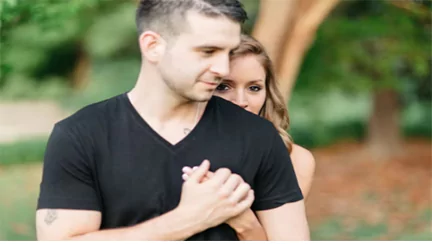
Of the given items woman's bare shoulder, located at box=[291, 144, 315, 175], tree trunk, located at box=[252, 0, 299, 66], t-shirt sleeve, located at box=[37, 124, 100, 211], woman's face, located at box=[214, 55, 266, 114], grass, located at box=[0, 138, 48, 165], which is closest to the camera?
t-shirt sleeve, located at box=[37, 124, 100, 211]

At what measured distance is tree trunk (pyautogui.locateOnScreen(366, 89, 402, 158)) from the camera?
606 inches

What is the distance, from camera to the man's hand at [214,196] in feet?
6.69

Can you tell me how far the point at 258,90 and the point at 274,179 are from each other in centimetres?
70

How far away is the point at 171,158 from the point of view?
206 centimetres

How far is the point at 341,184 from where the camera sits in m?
13.9

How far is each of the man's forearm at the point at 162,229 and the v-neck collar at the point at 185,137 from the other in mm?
198

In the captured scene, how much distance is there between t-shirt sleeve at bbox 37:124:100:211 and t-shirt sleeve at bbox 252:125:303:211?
51 cm

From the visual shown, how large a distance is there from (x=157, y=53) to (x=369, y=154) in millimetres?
14526

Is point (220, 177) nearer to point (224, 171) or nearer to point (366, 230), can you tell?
point (224, 171)

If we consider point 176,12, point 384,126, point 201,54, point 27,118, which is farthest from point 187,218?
point 27,118

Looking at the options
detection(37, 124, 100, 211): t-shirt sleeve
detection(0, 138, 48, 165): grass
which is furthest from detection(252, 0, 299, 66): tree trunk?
detection(0, 138, 48, 165): grass

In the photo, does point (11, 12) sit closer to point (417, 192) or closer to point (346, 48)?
point (346, 48)

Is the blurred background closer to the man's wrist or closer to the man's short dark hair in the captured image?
the man's short dark hair

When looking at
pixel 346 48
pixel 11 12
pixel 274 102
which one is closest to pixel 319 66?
pixel 346 48
